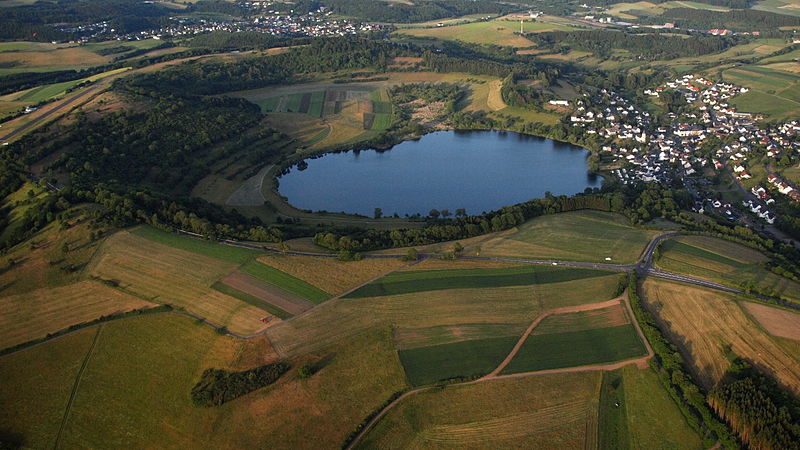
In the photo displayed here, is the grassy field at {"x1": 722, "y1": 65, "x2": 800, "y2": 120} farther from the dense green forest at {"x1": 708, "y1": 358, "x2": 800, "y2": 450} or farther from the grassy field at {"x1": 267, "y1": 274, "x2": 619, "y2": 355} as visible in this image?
the dense green forest at {"x1": 708, "y1": 358, "x2": 800, "y2": 450}

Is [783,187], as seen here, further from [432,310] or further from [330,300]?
[330,300]

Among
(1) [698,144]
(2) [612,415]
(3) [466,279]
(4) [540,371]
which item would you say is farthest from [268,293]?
(1) [698,144]

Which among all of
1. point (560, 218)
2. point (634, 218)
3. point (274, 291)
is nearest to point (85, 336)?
point (274, 291)

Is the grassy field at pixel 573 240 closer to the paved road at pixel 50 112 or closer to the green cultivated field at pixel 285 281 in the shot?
the green cultivated field at pixel 285 281

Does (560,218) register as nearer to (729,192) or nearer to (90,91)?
(729,192)

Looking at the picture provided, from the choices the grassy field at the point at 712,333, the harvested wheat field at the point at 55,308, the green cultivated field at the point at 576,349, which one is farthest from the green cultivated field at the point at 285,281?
the grassy field at the point at 712,333
